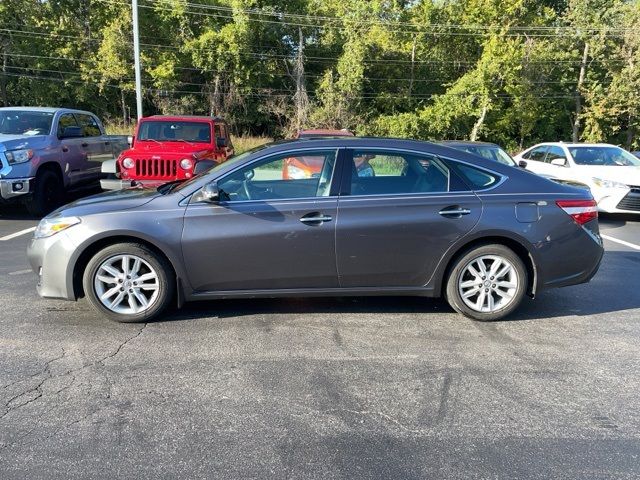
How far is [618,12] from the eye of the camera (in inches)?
1363

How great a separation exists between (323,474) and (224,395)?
101cm

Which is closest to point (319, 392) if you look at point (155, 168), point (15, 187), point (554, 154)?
point (155, 168)

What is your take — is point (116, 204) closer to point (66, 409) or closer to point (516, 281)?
point (66, 409)

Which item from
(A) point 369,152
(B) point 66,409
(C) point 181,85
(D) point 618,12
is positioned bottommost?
(B) point 66,409

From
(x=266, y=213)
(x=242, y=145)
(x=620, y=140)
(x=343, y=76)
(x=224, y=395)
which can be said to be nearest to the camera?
(x=224, y=395)

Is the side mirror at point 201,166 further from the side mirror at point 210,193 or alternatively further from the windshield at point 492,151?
the windshield at point 492,151

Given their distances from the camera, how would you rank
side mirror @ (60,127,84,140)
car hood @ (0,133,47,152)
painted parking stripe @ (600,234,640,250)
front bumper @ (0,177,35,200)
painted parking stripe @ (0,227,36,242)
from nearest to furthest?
painted parking stripe @ (0,227,36,242) < painted parking stripe @ (600,234,640,250) < front bumper @ (0,177,35,200) < car hood @ (0,133,47,152) < side mirror @ (60,127,84,140)

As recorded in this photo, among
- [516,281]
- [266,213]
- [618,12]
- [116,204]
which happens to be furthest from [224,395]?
[618,12]

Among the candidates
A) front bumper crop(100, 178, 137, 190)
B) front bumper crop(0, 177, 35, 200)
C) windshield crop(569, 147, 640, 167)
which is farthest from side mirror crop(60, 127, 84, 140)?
windshield crop(569, 147, 640, 167)

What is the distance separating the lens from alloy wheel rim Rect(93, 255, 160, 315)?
14.8ft

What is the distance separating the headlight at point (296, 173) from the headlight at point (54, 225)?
1838 mm

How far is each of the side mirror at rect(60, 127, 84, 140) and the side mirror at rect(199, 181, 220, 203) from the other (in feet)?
22.5

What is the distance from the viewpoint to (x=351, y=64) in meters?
33.0

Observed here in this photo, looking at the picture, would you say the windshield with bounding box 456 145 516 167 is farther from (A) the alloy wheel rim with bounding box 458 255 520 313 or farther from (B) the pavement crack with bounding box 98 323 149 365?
(B) the pavement crack with bounding box 98 323 149 365
